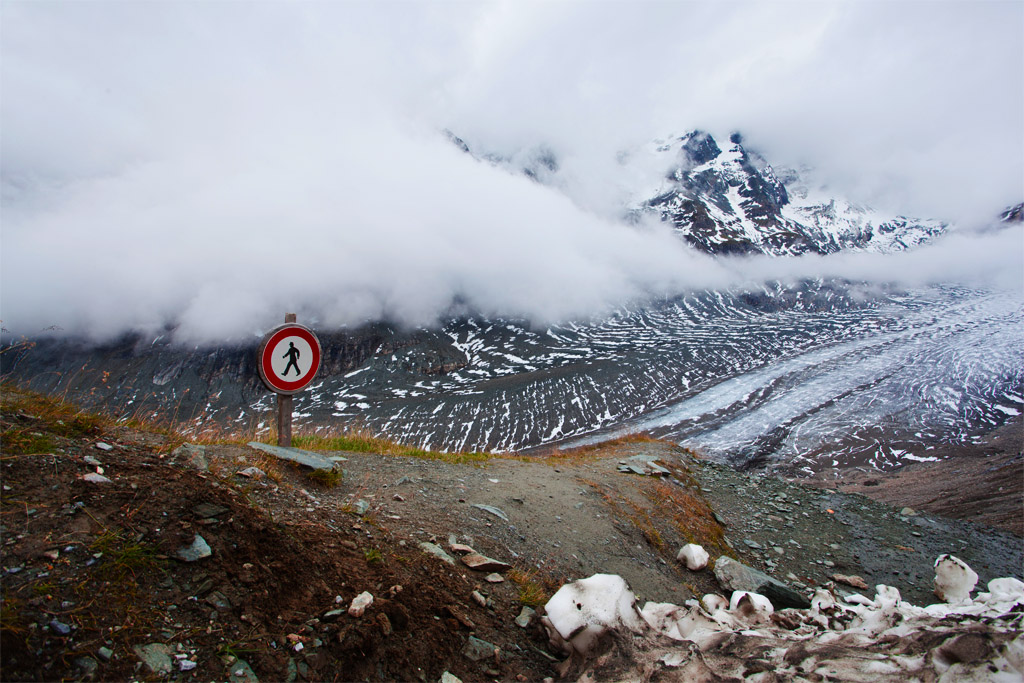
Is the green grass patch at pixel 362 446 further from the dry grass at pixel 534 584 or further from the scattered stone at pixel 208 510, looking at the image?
the scattered stone at pixel 208 510

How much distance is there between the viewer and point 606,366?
135 m

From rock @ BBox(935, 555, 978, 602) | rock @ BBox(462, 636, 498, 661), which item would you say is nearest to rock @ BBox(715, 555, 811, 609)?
rock @ BBox(935, 555, 978, 602)

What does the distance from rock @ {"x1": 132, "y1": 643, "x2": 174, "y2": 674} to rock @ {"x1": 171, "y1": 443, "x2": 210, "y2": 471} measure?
8.64ft

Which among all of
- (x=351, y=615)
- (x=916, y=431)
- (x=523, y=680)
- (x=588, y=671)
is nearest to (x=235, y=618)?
(x=351, y=615)

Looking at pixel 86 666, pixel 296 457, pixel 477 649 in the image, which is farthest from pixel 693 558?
pixel 86 666

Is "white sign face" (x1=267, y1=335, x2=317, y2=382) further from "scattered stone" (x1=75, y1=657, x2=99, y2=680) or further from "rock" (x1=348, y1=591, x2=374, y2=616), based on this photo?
"scattered stone" (x1=75, y1=657, x2=99, y2=680)

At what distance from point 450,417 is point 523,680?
344 feet

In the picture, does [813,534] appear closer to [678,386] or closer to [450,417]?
[450,417]

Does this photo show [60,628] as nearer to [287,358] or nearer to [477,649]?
[477,649]

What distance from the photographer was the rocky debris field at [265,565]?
2.93 meters

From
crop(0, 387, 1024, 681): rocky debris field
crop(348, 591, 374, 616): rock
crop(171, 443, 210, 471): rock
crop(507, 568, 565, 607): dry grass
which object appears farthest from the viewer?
crop(171, 443, 210, 471): rock

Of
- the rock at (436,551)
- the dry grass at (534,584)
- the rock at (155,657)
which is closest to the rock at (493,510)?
the dry grass at (534,584)

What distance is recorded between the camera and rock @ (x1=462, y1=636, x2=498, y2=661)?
4141mm

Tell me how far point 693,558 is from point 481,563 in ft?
16.7
